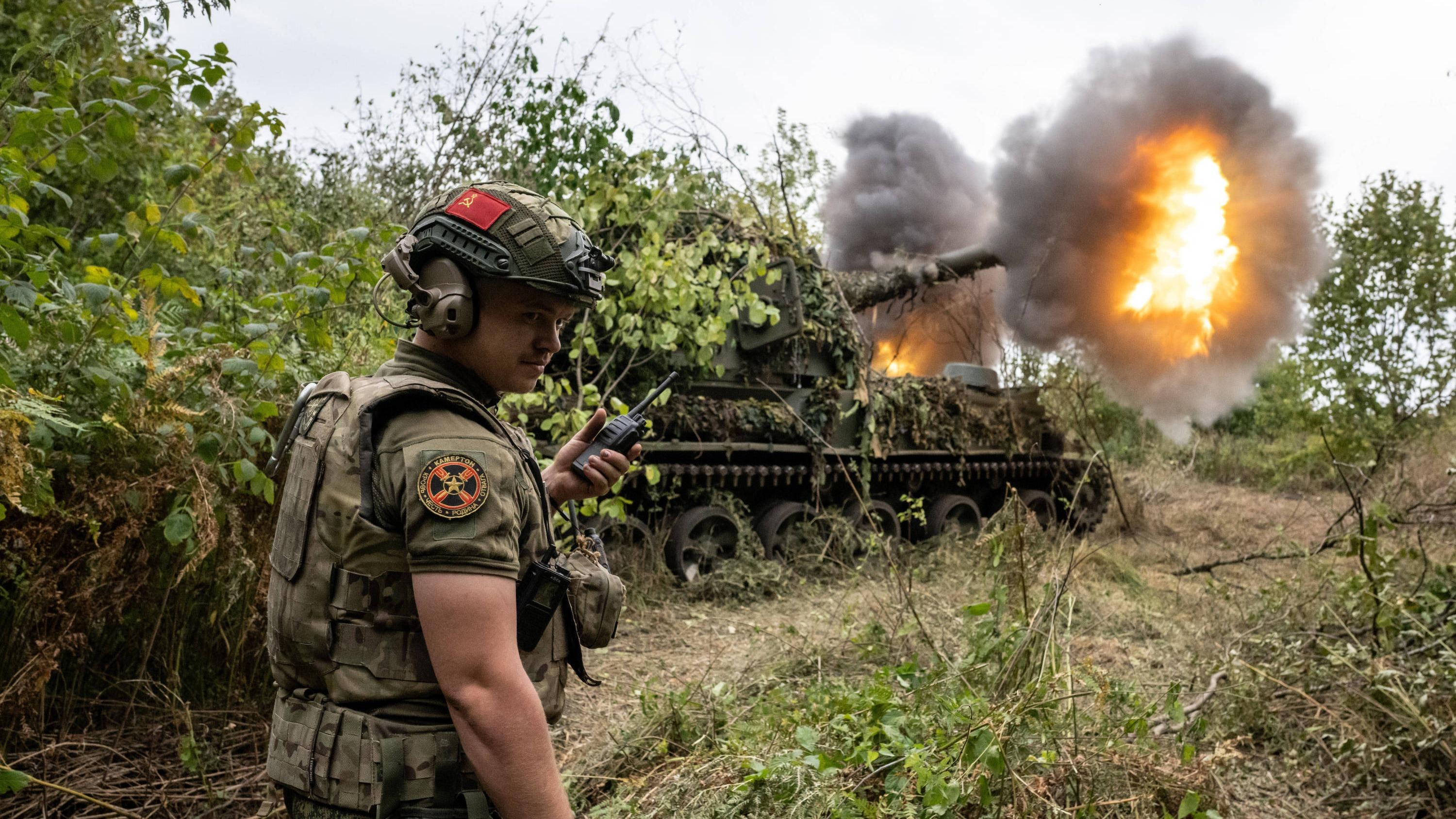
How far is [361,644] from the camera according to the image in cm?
168

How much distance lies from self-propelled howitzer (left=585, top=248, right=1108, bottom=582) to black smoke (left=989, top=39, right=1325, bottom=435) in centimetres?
103

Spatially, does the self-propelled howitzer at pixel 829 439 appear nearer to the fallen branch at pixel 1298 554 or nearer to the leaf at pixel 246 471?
the fallen branch at pixel 1298 554

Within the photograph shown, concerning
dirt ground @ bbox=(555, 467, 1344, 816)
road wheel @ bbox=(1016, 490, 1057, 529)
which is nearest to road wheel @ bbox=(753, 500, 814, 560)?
dirt ground @ bbox=(555, 467, 1344, 816)

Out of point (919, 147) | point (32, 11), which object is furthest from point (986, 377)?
point (32, 11)

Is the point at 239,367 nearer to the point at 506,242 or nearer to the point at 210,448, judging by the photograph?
the point at 210,448

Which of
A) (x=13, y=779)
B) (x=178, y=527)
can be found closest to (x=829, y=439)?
(x=178, y=527)

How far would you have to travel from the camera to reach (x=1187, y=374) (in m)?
11.3

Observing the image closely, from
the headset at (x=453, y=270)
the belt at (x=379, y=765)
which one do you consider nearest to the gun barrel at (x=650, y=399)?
the headset at (x=453, y=270)

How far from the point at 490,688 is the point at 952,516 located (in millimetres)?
11157

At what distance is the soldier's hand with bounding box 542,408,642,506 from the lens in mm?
2184

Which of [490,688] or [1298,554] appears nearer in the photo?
[490,688]

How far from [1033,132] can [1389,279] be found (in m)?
10.1

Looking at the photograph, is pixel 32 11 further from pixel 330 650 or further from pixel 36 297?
pixel 330 650

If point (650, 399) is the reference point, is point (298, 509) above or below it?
below
